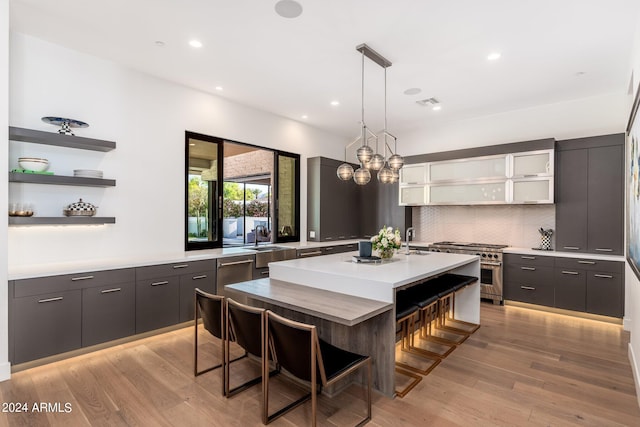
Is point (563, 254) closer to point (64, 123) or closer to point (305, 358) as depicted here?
point (305, 358)

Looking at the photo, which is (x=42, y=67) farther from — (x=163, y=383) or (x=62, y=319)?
(x=163, y=383)

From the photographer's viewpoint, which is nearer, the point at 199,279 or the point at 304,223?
the point at 199,279

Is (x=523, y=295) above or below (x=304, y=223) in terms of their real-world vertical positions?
below

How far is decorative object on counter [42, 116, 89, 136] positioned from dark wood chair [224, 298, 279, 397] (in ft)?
8.40

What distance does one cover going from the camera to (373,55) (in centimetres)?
350

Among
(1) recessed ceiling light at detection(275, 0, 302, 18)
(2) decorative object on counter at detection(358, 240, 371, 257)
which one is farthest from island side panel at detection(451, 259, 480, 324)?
(1) recessed ceiling light at detection(275, 0, 302, 18)

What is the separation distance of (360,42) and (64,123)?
3.03 metres

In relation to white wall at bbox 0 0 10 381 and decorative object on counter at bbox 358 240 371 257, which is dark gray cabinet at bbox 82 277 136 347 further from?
decorative object on counter at bbox 358 240 371 257

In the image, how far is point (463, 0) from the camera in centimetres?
263

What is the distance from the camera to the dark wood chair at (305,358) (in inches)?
75.2

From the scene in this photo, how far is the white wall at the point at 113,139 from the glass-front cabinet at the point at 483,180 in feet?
11.0

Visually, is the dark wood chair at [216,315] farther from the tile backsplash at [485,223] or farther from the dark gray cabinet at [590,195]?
Result: the tile backsplash at [485,223]

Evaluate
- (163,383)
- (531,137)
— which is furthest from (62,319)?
(531,137)

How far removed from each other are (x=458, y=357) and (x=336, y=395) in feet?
4.54
